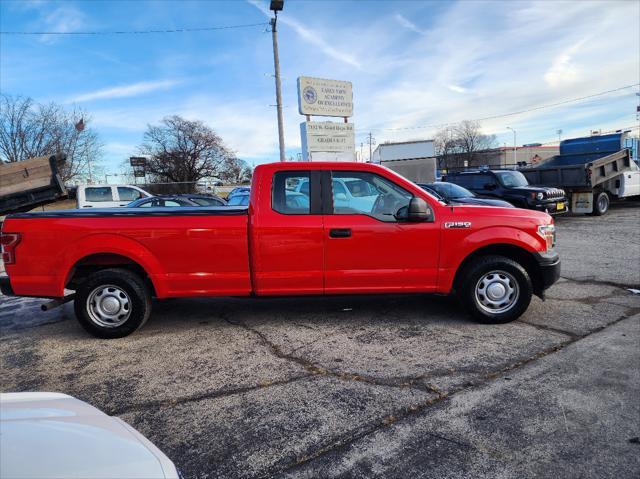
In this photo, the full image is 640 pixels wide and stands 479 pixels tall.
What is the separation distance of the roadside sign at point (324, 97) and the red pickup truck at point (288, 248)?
16.6 m

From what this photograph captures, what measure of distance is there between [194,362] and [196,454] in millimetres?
1400

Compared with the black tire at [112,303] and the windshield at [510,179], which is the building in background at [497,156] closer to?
the windshield at [510,179]

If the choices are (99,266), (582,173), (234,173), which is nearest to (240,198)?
(99,266)

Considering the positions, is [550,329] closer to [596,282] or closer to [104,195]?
[596,282]

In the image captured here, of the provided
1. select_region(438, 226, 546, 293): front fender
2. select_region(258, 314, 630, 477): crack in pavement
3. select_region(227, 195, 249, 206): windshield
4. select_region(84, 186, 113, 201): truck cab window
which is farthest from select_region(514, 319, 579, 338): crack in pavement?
select_region(84, 186, 113, 201): truck cab window

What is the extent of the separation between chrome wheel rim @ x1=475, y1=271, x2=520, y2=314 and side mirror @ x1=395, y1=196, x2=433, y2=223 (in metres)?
0.97

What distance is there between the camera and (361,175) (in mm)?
4480

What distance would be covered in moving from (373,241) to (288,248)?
907 mm

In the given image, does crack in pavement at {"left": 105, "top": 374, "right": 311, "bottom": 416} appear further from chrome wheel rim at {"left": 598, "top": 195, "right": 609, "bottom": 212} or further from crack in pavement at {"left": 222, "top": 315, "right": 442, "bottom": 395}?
chrome wheel rim at {"left": 598, "top": 195, "right": 609, "bottom": 212}

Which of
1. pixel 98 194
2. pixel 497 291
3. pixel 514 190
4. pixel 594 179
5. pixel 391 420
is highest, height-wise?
pixel 98 194

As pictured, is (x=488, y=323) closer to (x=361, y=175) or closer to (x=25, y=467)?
(x=361, y=175)

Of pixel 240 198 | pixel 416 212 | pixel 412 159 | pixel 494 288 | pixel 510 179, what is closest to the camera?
pixel 416 212

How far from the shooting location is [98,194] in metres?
15.6

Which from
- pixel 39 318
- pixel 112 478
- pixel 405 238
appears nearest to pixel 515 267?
pixel 405 238
